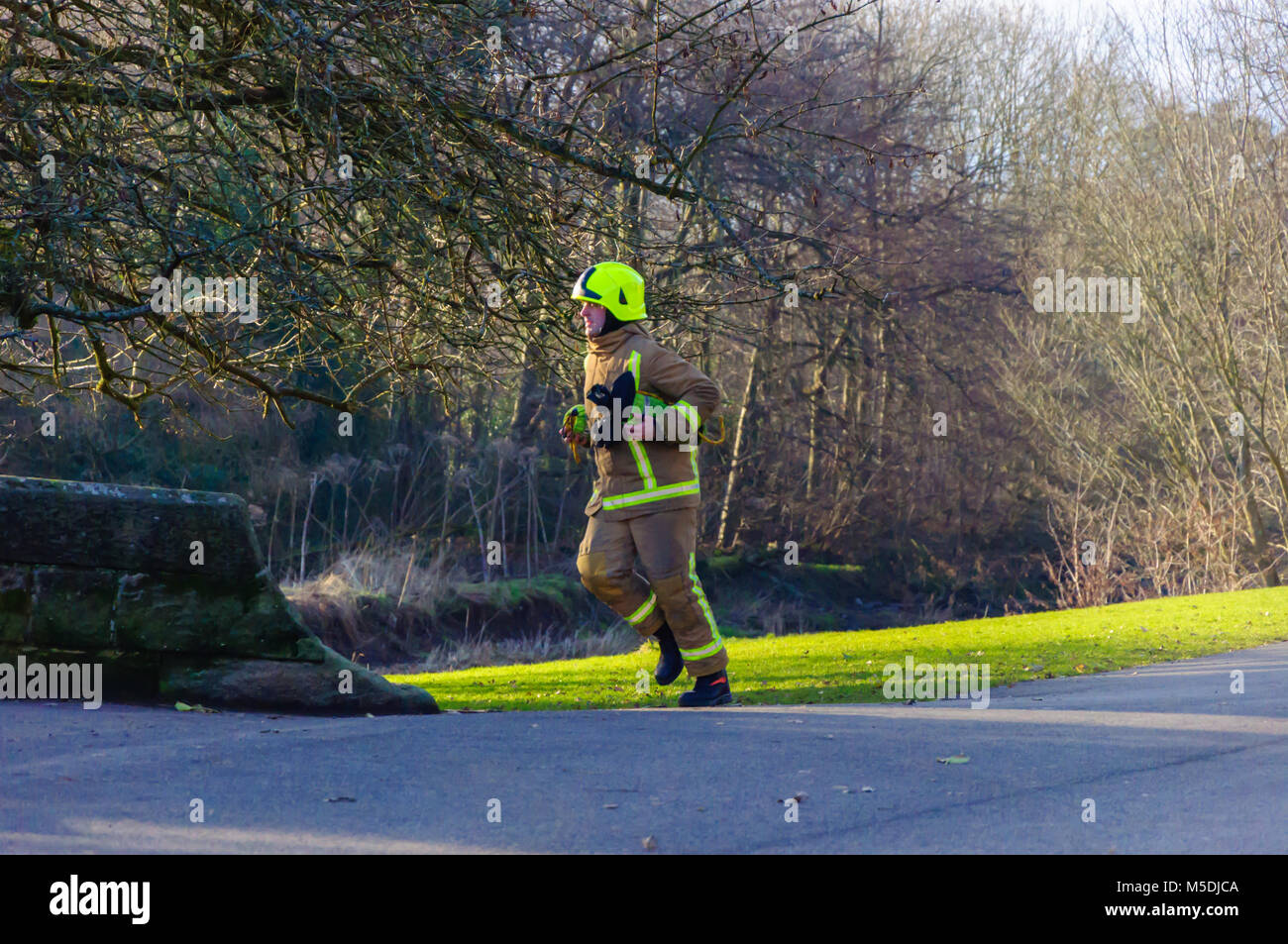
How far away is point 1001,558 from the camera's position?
1118 inches

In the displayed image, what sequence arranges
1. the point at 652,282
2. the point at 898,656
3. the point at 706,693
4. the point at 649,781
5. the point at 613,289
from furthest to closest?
the point at 898,656 < the point at 652,282 < the point at 706,693 < the point at 613,289 < the point at 649,781

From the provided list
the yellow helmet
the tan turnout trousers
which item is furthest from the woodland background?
the tan turnout trousers

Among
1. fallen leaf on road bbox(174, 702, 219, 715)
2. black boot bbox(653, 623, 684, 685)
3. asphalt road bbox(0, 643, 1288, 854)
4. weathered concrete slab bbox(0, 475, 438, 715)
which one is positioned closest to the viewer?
asphalt road bbox(0, 643, 1288, 854)

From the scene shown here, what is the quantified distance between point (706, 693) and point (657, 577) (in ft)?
2.84

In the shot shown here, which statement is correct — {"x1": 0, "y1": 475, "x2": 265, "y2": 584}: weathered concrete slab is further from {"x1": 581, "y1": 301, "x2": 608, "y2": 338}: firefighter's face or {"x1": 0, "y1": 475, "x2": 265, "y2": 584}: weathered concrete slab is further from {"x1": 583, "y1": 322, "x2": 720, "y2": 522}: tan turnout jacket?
{"x1": 581, "y1": 301, "x2": 608, "y2": 338}: firefighter's face

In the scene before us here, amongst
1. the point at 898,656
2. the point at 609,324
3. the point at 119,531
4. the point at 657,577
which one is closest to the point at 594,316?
the point at 609,324

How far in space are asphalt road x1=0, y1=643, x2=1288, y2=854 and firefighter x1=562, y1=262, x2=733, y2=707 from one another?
696mm

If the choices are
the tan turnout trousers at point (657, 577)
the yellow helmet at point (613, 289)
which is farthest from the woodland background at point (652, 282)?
the tan turnout trousers at point (657, 577)

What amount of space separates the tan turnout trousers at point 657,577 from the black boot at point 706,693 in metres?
0.07

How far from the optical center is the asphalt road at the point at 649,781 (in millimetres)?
4426

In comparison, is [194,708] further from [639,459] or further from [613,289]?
[613,289]

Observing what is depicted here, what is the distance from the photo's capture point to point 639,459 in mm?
7293

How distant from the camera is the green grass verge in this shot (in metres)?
9.07
